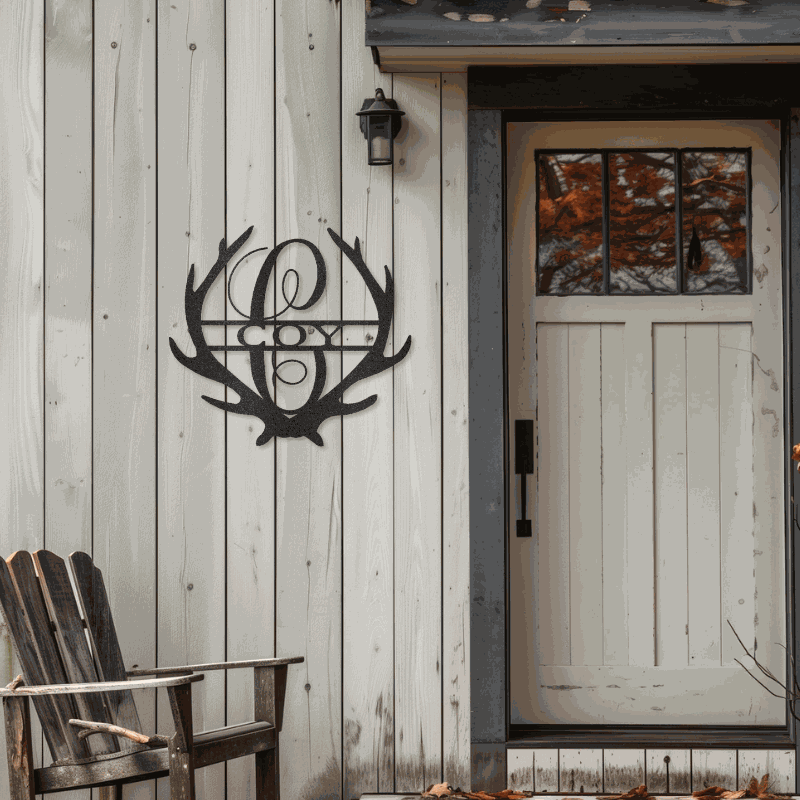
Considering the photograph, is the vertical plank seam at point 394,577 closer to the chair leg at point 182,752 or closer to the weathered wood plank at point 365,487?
→ the weathered wood plank at point 365,487

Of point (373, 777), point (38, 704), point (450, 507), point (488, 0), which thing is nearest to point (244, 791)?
point (373, 777)

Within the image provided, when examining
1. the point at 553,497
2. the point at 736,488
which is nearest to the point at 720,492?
the point at 736,488

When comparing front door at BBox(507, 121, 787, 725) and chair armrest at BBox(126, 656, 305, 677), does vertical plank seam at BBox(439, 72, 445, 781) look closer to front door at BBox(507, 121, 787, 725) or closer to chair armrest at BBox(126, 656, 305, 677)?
front door at BBox(507, 121, 787, 725)

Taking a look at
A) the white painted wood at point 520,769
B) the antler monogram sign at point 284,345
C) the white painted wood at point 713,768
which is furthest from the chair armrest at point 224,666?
the white painted wood at point 713,768

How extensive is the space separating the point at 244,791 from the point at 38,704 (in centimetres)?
88

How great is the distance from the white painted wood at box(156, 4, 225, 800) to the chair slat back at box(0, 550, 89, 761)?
474 mm

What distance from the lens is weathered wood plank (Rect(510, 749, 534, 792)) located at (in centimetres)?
261

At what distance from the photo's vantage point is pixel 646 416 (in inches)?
109

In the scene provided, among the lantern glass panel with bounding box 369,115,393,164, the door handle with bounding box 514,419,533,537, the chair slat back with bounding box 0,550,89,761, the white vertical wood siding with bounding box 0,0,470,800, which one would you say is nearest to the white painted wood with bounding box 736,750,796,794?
the door handle with bounding box 514,419,533,537

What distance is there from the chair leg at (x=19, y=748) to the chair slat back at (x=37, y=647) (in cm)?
5

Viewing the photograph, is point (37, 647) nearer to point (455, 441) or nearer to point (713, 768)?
point (455, 441)

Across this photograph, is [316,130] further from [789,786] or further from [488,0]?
[789,786]

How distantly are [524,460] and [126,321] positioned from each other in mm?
1482

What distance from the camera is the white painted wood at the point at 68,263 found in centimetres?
267
